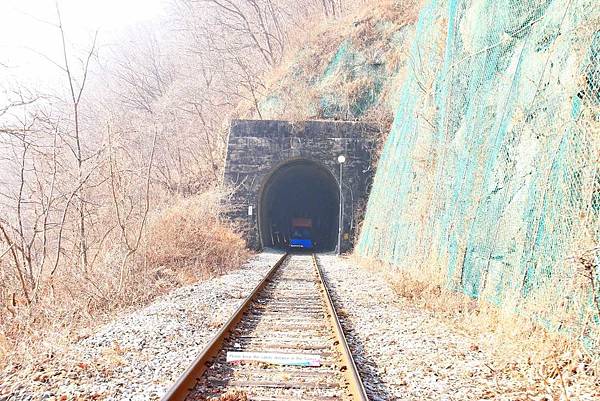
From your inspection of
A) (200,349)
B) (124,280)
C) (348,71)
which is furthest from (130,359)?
(348,71)

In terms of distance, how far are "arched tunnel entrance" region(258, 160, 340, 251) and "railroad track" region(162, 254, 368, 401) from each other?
1632 centimetres

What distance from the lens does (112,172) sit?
30.9 feet

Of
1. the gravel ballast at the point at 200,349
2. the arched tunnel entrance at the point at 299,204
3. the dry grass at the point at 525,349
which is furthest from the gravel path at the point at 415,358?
the arched tunnel entrance at the point at 299,204

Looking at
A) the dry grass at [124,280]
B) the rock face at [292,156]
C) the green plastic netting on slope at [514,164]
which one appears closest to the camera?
the green plastic netting on slope at [514,164]

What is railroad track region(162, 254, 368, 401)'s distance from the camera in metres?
3.99

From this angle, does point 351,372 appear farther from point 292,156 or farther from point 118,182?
point 292,156

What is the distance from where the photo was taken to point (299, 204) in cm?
3266

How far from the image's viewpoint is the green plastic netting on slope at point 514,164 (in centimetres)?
494

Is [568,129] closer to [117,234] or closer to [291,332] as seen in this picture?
[291,332]

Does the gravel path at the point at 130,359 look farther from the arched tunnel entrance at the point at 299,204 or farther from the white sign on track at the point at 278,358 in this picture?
A: the arched tunnel entrance at the point at 299,204


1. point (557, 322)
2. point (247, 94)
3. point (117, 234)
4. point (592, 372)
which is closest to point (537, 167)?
point (557, 322)

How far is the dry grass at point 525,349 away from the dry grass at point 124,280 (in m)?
4.31

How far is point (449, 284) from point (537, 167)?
279 centimetres

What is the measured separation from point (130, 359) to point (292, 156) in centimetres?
1726
